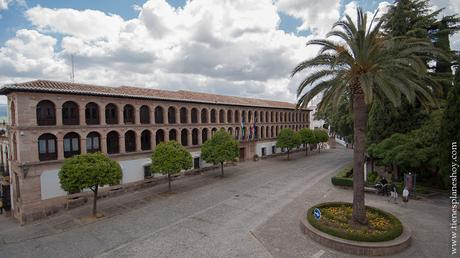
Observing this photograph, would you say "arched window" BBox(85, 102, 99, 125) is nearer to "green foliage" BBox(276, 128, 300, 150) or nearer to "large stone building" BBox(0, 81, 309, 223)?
"large stone building" BBox(0, 81, 309, 223)

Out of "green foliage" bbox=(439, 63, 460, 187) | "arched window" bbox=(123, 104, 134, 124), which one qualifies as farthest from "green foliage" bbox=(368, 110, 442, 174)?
"arched window" bbox=(123, 104, 134, 124)

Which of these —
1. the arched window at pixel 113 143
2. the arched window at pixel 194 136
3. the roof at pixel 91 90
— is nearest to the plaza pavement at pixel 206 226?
the arched window at pixel 113 143

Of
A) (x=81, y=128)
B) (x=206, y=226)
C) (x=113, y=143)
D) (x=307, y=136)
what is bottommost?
(x=206, y=226)

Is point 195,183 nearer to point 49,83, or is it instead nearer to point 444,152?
point 49,83

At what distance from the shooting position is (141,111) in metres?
28.3

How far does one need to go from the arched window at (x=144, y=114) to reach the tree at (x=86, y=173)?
30.7ft

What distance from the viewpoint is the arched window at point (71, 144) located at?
2277cm

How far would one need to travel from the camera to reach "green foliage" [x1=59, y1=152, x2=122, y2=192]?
17.9 meters

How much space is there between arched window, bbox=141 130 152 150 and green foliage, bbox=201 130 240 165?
652cm

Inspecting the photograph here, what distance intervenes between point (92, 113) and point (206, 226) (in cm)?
1706

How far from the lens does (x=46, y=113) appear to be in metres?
21.5

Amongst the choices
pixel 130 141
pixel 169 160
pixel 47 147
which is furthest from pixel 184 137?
pixel 47 147

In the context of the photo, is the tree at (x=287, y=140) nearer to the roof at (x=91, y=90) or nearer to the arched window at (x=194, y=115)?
the roof at (x=91, y=90)

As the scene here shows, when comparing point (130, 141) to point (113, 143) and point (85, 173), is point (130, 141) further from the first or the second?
point (85, 173)
